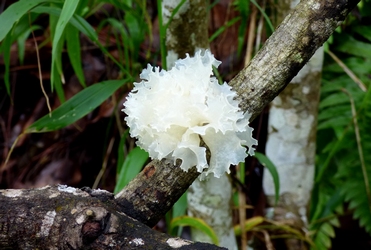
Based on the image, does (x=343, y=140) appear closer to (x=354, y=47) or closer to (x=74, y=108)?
(x=354, y=47)

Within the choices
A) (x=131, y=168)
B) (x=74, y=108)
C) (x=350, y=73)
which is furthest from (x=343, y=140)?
(x=74, y=108)

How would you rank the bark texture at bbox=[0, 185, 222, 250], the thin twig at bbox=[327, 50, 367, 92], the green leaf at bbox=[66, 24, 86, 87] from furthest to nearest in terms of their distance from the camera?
1. the thin twig at bbox=[327, 50, 367, 92]
2. the green leaf at bbox=[66, 24, 86, 87]
3. the bark texture at bbox=[0, 185, 222, 250]

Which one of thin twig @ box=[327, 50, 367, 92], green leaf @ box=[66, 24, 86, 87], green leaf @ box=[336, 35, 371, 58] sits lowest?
green leaf @ box=[66, 24, 86, 87]

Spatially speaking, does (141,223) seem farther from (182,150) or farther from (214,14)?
(214,14)

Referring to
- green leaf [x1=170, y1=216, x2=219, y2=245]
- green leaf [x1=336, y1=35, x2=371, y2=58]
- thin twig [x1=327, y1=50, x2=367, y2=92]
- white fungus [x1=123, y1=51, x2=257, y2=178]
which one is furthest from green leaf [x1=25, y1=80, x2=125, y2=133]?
green leaf [x1=336, y1=35, x2=371, y2=58]

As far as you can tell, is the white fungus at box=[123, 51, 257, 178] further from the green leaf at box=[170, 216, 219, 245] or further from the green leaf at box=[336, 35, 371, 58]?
the green leaf at box=[336, 35, 371, 58]

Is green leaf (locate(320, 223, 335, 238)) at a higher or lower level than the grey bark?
higher

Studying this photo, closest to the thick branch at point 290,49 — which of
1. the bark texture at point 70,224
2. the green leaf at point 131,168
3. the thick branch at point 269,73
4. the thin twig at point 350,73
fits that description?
the thick branch at point 269,73
